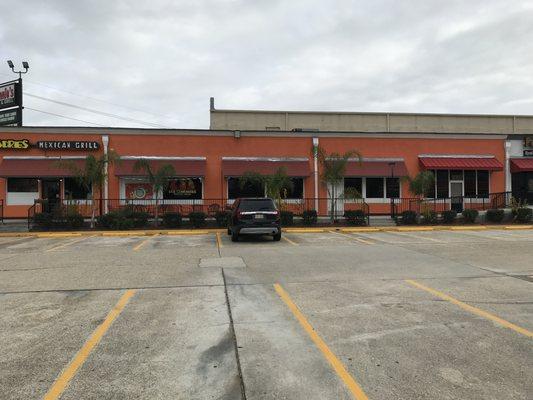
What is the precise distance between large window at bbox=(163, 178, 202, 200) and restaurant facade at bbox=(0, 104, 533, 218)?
56mm

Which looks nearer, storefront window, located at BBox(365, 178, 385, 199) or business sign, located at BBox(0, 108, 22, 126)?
storefront window, located at BBox(365, 178, 385, 199)

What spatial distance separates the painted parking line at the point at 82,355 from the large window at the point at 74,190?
19.2 m

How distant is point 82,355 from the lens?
15.3ft

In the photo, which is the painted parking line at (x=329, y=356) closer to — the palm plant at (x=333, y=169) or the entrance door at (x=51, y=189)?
the palm plant at (x=333, y=169)

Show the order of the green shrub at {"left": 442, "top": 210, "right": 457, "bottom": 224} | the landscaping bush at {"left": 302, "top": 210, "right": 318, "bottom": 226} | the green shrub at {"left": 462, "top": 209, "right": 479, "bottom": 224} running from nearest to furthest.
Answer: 1. the landscaping bush at {"left": 302, "top": 210, "right": 318, "bottom": 226}
2. the green shrub at {"left": 442, "top": 210, "right": 457, "bottom": 224}
3. the green shrub at {"left": 462, "top": 209, "right": 479, "bottom": 224}

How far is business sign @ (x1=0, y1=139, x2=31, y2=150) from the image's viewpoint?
23.6 metres

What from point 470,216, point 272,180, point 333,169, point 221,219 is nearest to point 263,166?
point 272,180

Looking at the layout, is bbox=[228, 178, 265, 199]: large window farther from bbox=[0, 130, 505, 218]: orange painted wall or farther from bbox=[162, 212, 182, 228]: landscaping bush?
bbox=[162, 212, 182, 228]: landscaping bush

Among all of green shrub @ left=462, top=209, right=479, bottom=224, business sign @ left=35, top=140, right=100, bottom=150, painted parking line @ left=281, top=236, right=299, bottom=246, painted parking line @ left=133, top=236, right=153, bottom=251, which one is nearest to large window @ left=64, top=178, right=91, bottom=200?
business sign @ left=35, top=140, right=100, bottom=150

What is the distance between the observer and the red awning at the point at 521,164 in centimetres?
2686

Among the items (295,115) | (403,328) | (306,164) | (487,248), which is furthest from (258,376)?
(295,115)

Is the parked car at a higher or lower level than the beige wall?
lower

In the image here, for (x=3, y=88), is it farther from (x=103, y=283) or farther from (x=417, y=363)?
(x=417, y=363)

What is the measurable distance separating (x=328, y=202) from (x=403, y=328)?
66.9 ft
